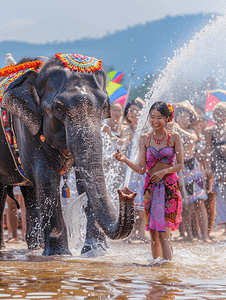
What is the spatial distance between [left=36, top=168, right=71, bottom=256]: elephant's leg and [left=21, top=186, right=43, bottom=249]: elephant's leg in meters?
1.12

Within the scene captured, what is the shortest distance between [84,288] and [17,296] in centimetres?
39

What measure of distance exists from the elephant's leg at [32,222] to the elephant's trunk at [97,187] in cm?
188

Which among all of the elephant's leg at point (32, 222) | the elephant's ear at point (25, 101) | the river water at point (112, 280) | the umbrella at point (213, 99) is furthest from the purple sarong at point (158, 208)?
the umbrella at point (213, 99)

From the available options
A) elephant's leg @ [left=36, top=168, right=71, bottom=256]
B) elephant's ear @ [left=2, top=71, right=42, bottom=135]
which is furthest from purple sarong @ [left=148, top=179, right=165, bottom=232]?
elephant's ear @ [left=2, top=71, right=42, bottom=135]

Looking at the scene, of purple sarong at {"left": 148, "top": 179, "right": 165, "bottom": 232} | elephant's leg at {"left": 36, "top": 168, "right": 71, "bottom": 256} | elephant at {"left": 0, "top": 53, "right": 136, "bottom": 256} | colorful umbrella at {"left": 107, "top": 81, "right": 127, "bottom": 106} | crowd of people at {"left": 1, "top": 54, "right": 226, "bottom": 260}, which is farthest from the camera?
colorful umbrella at {"left": 107, "top": 81, "right": 127, "bottom": 106}

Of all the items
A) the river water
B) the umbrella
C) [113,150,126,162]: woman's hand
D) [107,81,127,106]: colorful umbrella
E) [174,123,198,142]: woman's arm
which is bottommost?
the river water

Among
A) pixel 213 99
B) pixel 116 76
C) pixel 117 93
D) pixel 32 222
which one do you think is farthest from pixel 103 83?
pixel 116 76

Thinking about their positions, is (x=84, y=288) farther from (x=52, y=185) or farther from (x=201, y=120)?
(x=201, y=120)

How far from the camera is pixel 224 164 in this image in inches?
295

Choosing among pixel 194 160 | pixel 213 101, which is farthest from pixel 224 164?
pixel 213 101

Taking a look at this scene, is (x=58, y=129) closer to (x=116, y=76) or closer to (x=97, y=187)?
(x=97, y=187)

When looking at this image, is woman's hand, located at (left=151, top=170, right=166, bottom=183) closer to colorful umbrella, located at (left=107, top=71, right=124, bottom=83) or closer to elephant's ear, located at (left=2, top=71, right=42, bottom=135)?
elephant's ear, located at (left=2, top=71, right=42, bottom=135)

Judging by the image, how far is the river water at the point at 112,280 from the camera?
94.0 inches

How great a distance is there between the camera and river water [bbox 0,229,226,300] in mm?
2389
